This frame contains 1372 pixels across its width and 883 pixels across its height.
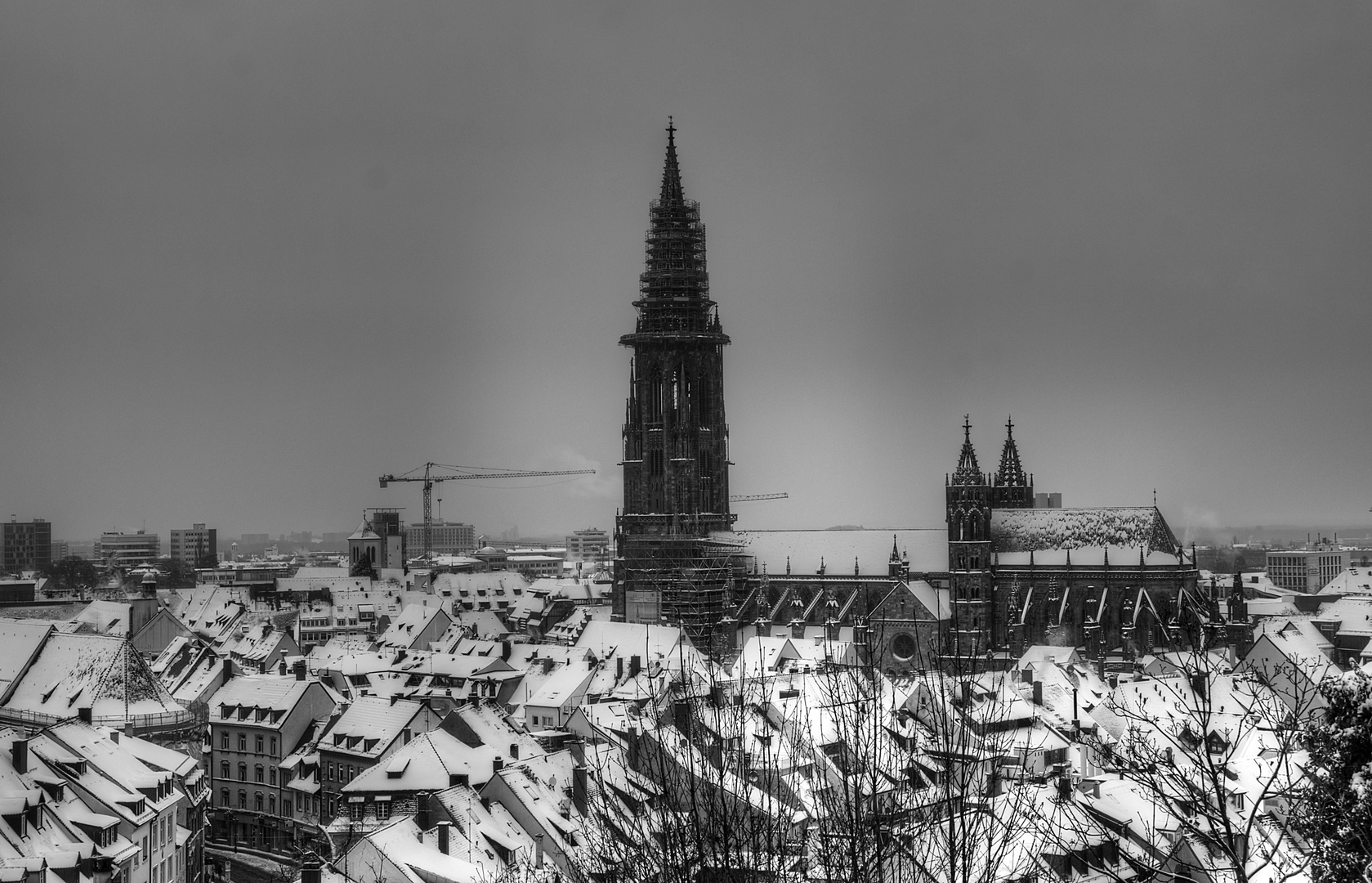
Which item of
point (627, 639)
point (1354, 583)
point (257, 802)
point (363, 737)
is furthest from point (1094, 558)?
point (257, 802)

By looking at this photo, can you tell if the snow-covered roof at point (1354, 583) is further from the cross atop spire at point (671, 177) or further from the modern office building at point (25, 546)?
the modern office building at point (25, 546)

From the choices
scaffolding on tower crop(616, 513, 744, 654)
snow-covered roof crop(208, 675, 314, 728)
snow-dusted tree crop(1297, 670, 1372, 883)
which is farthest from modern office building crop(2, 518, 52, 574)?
snow-dusted tree crop(1297, 670, 1372, 883)

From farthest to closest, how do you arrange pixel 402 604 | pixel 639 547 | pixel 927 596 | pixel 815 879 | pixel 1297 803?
pixel 402 604, pixel 639 547, pixel 927 596, pixel 815 879, pixel 1297 803

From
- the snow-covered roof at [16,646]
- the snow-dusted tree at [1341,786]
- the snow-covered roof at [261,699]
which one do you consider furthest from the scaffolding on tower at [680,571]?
the snow-dusted tree at [1341,786]

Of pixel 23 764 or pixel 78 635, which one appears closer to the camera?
pixel 23 764

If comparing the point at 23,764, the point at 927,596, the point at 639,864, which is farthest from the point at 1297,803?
the point at 927,596

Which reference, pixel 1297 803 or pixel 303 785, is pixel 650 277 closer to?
pixel 303 785

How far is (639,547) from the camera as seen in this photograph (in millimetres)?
113438

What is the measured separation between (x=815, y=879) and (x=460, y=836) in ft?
67.0

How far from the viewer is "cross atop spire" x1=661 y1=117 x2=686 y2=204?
116188 millimetres

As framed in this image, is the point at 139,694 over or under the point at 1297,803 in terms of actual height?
under

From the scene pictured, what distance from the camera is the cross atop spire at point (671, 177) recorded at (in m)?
116

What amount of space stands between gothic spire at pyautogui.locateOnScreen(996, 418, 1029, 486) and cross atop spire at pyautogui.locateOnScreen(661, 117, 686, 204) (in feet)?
98.6

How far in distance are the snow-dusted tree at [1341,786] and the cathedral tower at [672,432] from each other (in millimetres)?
89027
